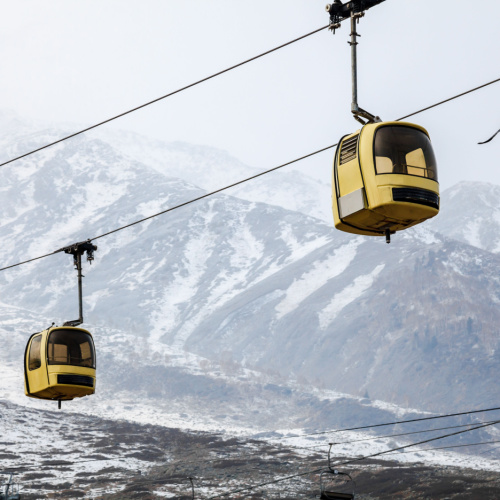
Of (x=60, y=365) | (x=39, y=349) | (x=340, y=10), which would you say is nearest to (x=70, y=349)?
(x=60, y=365)

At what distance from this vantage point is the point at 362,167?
12.2 metres

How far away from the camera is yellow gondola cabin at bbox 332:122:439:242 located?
11969 mm

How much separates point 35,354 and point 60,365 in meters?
0.89

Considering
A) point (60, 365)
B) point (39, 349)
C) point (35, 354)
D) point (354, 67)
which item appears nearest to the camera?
point (354, 67)

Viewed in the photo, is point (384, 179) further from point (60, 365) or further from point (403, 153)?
point (60, 365)

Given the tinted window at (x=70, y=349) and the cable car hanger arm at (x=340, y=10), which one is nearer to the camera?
the cable car hanger arm at (x=340, y=10)

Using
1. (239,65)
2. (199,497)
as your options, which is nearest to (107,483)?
(199,497)

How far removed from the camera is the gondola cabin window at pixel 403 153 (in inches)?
479

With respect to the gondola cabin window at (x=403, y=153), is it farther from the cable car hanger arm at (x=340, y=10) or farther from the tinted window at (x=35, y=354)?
the tinted window at (x=35, y=354)

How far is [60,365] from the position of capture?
23.1 m

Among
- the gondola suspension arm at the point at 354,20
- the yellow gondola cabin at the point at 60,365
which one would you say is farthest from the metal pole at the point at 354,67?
the yellow gondola cabin at the point at 60,365

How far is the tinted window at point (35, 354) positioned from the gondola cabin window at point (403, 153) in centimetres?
1362

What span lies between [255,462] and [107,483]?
33.7 meters

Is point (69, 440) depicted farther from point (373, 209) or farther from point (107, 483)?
point (373, 209)
